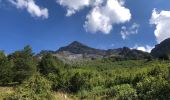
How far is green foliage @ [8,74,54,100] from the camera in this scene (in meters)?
24.2

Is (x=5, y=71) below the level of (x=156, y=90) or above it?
above

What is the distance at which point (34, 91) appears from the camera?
81.6ft

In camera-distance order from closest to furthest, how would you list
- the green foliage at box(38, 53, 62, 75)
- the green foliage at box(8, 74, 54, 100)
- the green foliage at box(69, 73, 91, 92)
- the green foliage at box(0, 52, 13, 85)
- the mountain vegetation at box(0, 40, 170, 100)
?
1. the green foliage at box(8, 74, 54, 100)
2. the mountain vegetation at box(0, 40, 170, 100)
3. the green foliage at box(69, 73, 91, 92)
4. the green foliage at box(0, 52, 13, 85)
5. the green foliage at box(38, 53, 62, 75)

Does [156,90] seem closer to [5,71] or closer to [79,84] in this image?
[79,84]

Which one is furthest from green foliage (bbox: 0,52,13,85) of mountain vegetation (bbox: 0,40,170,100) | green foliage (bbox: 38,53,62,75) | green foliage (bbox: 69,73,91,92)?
green foliage (bbox: 69,73,91,92)

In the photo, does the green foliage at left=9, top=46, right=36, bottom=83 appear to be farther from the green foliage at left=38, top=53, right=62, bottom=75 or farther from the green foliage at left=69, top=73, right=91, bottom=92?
the green foliage at left=69, top=73, right=91, bottom=92

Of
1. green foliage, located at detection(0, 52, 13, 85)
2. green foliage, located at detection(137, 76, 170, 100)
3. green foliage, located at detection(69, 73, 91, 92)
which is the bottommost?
green foliage, located at detection(137, 76, 170, 100)

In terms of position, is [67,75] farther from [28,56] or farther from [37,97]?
[37,97]

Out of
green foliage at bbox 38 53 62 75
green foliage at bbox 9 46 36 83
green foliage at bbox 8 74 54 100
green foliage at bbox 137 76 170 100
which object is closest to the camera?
green foliage at bbox 137 76 170 100

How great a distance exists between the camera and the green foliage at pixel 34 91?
24.2m

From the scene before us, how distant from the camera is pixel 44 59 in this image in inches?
2739

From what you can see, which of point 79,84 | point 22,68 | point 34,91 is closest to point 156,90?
point 34,91

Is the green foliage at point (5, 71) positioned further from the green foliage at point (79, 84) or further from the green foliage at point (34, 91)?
the green foliage at point (34, 91)

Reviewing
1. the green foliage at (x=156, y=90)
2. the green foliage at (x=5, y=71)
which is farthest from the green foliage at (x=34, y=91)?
the green foliage at (x=5, y=71)
